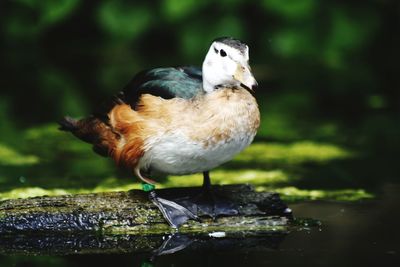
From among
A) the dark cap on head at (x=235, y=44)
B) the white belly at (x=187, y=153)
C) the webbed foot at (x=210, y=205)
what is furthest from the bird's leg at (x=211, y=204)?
the dark cap on head at (x=235, y=44)

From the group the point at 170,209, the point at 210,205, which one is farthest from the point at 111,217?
the point at 210,205

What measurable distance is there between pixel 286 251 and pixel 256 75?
4996 mm

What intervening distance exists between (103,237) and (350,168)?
2113mm

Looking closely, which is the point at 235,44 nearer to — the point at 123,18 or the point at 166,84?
the point at 166,84

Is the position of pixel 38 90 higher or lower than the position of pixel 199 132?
higher

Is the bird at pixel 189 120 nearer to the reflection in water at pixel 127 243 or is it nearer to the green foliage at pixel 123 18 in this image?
the reflection in water at pixel 127 243

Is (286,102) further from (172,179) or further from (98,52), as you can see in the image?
(98,52)

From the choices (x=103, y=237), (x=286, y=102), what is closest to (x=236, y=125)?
(x=103, y=237)

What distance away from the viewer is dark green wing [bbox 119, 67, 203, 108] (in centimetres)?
384

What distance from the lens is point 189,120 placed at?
374cm

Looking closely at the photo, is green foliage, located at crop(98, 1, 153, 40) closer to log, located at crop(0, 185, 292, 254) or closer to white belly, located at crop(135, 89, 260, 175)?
log, located at crop(0, 185, 292, 254)

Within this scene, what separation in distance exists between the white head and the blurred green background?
119 centimetres

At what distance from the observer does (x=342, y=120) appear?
22.5 feet

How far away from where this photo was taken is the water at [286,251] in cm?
362
